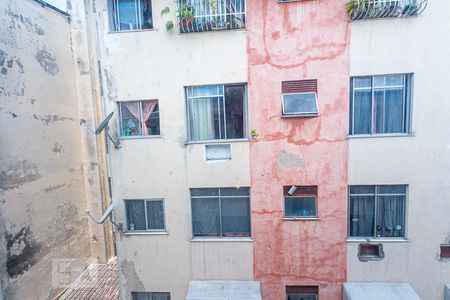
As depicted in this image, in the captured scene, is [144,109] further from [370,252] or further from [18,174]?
[370,252]

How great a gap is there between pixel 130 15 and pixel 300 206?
→ 260 inches

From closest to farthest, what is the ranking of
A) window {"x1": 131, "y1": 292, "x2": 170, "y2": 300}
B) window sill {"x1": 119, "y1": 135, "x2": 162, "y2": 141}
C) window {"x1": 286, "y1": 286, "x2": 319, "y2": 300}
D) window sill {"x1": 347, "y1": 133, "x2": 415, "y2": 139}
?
window sill {"x1": 347, "y1": 133, "x2": 415, "y2": 139} < window sill {"x1": 119, "y1": 135, "x2": 162, "y2": 141} < window {"x1": 286, "y1": 286, "x2": 319, "y2": 300} < window {"x1": 131, "y1": 292, "x2": 170, "y2": 300}

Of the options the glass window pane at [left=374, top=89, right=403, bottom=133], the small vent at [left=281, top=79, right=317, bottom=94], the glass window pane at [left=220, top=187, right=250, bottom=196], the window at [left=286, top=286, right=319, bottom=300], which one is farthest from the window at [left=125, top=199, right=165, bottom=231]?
the glass window pane at [left=374, top=89, right=403, bottom=133]

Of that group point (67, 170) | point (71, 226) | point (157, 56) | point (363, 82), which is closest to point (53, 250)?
point (71, 226)

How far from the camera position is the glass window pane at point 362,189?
5.73 metres

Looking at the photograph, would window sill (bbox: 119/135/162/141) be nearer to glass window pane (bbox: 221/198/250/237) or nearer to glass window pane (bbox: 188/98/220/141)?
glass window pane (bbox: 188/98/220/141)

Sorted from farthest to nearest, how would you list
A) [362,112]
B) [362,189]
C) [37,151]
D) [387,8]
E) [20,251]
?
[37,151], [20,251], [362,189], [362,112], [387,8]

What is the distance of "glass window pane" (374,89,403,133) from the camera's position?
5.56 metres

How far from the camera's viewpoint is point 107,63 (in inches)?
234

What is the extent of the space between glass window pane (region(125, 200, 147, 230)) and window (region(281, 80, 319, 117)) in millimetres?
4484

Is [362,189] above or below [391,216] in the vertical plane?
above

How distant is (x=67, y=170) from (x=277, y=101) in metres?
9.20

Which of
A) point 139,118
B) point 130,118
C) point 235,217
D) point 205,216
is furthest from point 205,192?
point 130,118

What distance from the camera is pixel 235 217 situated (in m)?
6.16
